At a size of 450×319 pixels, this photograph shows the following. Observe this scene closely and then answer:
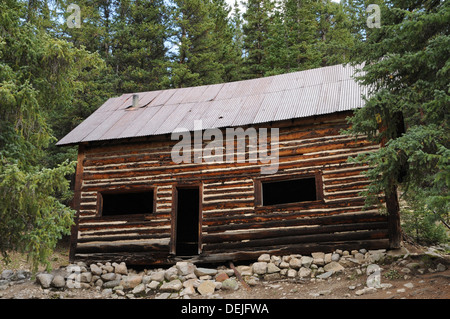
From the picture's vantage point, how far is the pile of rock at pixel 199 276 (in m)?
10.0

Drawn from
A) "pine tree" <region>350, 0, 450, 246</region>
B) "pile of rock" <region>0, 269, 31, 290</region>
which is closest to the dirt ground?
"pile of rock" <region>0, 269, 31, 290</region>

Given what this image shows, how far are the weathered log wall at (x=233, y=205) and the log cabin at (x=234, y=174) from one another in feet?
0.10

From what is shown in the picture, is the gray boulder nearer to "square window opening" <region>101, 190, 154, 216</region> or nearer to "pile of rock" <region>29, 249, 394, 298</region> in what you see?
"pile of rock" <region>29, 249, 394, 298</region>

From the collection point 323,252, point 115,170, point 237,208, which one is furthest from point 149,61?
point 323,252

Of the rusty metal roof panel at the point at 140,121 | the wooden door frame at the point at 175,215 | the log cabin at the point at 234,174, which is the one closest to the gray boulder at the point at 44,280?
the log cabin at the point at 234,174

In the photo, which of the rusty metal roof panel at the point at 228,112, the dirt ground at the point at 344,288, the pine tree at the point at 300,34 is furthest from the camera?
the pine tree at the point at 300,34

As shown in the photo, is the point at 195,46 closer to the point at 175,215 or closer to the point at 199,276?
the point at 175,215

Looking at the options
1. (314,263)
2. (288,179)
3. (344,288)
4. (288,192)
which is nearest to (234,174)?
(288,179)

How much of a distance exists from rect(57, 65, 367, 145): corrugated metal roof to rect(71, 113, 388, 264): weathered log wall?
17.7 inches

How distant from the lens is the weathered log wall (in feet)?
36.2

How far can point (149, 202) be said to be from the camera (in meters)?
16.5

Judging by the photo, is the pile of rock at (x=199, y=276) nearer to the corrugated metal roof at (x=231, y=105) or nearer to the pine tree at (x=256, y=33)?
the corrugated metal roof at (x=231, y=105)

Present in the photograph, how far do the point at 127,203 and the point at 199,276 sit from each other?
613 centimetres

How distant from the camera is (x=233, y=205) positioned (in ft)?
39.6
